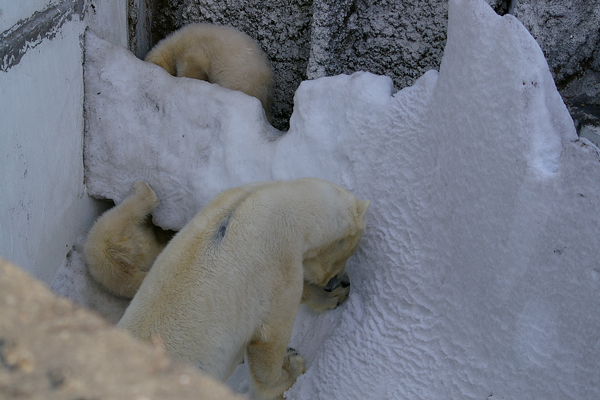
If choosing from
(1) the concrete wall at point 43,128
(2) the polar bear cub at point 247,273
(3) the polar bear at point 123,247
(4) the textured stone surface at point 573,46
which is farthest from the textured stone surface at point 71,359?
(4) the textured stone surface at point 573,46

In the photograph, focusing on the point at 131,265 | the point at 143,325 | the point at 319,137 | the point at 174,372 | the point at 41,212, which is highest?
the point at 174,372

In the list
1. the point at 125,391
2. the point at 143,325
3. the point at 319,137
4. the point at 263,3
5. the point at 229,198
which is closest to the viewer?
the point at 125,391

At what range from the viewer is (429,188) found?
78.6 inches

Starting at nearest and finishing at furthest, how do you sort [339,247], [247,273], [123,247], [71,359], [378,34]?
[71,359] < [247,273] < [339,247] < [123,247] < [378,34]

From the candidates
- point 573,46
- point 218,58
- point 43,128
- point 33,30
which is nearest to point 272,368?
point 43,128

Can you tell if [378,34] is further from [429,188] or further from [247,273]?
[247,273]

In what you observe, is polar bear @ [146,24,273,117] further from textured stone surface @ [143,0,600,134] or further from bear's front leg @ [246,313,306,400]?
bear's front leg @ [246,313,306,400]

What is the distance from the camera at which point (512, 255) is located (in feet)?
5.53

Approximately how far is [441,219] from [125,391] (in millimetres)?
1579

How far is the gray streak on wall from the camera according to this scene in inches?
70.7

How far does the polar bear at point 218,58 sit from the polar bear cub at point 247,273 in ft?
3.40

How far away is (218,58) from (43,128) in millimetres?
1001

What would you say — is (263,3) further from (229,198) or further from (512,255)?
(512,255)

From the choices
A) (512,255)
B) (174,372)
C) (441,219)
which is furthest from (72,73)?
(174,372)
